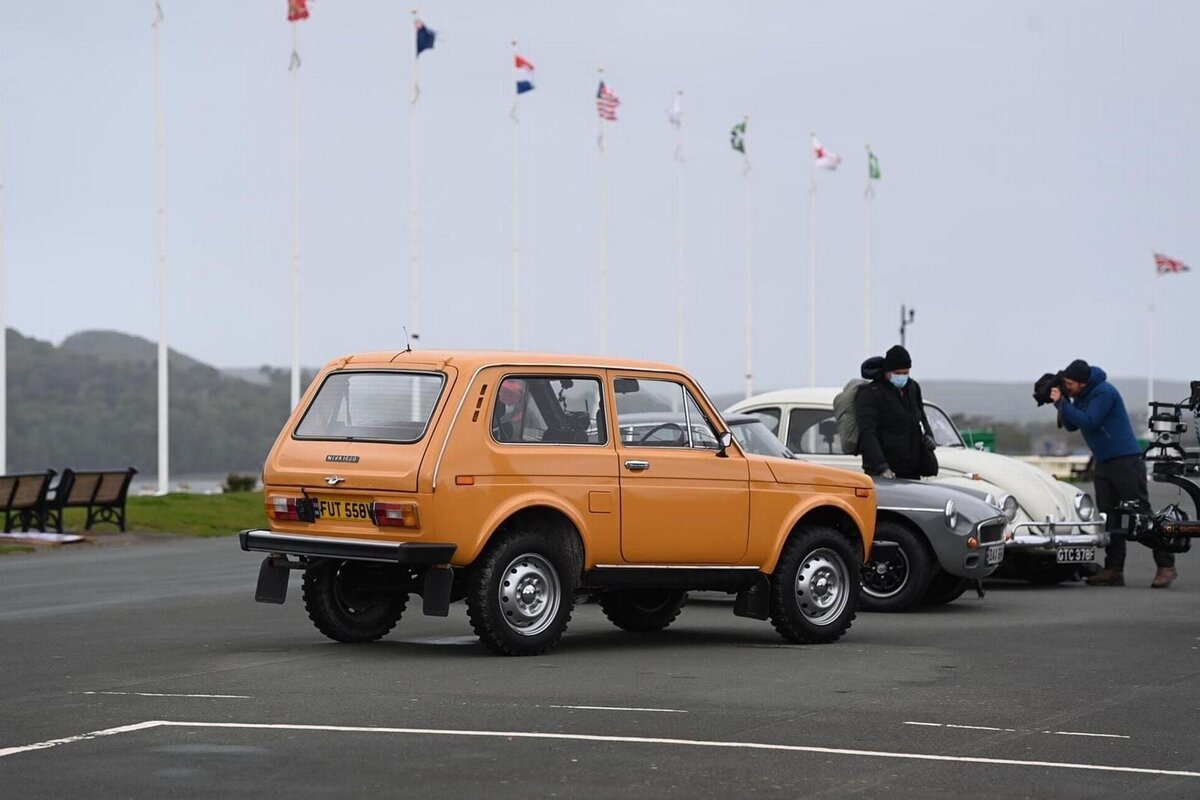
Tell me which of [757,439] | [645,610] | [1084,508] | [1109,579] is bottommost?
[1109,579]

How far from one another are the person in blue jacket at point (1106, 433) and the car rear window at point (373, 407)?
801 centimetres

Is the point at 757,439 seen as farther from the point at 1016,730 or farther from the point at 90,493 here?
the point at 90,493

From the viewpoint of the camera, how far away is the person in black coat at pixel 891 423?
685 inches

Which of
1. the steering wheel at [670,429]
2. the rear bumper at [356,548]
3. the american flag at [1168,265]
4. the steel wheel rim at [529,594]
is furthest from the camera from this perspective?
the american flag at [1168,265]

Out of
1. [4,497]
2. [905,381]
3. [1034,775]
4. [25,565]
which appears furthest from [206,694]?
[4,497]

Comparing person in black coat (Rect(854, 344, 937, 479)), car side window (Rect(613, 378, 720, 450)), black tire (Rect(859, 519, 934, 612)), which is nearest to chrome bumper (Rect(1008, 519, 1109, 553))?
person in black coat (Rect(854, 344, 937, 479))

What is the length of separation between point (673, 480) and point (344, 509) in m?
2.18

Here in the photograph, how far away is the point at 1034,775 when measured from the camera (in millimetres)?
8391

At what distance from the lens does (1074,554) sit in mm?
19188

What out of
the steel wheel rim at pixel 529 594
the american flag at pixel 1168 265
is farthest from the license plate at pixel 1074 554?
the american flag at pixel 1168 265

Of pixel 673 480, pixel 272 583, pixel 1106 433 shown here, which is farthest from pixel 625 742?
pixel 1106 433

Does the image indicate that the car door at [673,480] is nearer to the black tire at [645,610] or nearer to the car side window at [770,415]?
the black tire at [645,610]

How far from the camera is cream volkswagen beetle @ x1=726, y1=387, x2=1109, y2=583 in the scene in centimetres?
1892

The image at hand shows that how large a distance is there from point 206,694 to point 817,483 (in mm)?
Result: 5031
